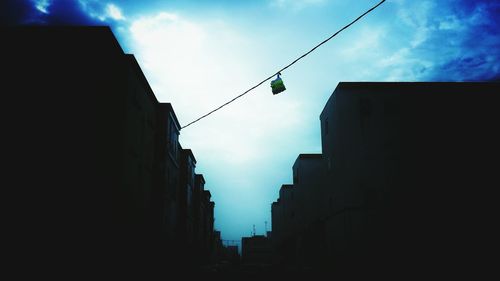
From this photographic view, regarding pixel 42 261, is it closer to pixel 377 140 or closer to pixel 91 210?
pixel 91 210

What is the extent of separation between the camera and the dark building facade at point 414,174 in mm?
17156

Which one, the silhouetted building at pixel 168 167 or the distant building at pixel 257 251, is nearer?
the silhouetted building at pixel 168 167

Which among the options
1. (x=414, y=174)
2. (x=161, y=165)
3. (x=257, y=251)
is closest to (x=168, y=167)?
(x=161, y=165)

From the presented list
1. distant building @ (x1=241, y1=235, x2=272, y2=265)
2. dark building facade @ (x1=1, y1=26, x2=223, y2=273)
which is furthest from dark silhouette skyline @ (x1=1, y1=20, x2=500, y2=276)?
distant building @ (x1=241, y1=235, x2=272, y2=265)

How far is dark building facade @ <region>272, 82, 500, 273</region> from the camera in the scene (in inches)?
675

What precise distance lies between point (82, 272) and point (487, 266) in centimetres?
1815

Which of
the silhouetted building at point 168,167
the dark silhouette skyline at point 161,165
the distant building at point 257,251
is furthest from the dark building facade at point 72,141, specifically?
the distant building at point 257,251

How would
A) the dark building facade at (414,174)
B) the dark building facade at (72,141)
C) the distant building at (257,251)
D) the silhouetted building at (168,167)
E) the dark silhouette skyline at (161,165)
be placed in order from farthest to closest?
the distant building at (257,251) → the silhouetted building at (168,167) → the dark building facade at (414,174) → the dark silhouette skyline at (161,165) → the dark building facade at (72,141)

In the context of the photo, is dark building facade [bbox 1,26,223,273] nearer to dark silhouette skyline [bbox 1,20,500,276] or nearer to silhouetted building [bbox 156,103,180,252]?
dark silhouette skyline [bbox 1,20,500,276]

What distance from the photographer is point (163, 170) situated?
1992cm

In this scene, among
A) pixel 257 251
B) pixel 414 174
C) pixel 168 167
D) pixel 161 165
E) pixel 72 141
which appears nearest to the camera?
pixel 72 141

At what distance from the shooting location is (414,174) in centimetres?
1830

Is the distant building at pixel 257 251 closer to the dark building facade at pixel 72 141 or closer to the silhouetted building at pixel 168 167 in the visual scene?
the silhouetted building at pixel 168 167

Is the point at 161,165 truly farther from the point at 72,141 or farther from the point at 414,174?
the point at 414,174
